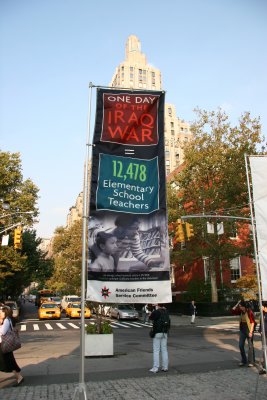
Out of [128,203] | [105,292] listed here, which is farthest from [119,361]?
[128,203]

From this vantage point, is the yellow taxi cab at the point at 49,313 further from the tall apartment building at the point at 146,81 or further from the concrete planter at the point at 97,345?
the tall apartment building at the point at 146,81

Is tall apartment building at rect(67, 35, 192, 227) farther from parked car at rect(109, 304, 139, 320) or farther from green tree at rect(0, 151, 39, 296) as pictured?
parked car at rect(109, 304, 139, 320)

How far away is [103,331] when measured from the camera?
41.8 ft

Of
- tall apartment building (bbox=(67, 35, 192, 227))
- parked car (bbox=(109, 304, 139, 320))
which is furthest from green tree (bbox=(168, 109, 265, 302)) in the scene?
tall apartment building (bbox=(67, 35, 192, 227))

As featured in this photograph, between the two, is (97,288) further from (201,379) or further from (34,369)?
(34,369)

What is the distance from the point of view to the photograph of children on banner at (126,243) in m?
6.18

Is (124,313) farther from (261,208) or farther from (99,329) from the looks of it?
(261,208)

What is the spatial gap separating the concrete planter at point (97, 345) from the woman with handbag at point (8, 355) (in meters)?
3.83

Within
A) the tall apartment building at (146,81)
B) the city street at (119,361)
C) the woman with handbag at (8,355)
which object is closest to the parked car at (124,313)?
the city street at (119,361)

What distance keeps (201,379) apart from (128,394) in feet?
6.79

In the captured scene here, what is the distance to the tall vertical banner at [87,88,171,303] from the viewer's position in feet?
20.3

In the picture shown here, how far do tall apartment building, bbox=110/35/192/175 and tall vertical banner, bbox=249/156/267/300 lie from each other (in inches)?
3451

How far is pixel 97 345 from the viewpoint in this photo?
1234cm

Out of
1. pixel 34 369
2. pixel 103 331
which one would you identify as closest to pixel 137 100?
pixel 34 369
